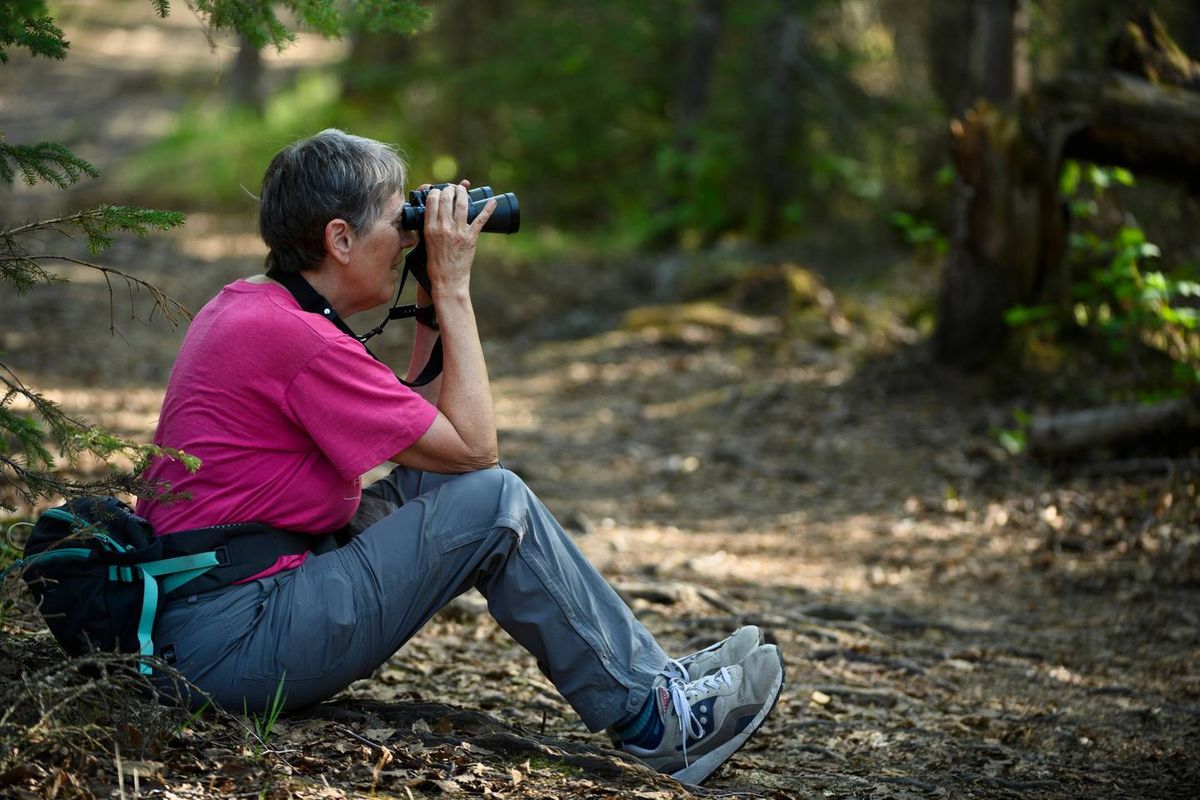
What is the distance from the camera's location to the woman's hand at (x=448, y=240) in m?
2.98

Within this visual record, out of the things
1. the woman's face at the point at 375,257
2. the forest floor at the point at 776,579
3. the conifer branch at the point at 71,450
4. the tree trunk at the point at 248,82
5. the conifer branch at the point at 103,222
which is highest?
the tree trunk at the point at 248,82

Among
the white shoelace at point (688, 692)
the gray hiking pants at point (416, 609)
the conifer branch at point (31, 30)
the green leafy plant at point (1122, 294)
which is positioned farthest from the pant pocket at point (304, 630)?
the green leafy plant at point (1122, 294)

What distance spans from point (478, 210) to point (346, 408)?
70 cm

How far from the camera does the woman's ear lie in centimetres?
287

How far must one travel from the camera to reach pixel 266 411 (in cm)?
277

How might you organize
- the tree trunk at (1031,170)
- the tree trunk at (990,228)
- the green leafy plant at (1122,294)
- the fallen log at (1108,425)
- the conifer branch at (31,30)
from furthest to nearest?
1. the tree trunk at (990,228)
2. the tree trunk at (1031,170)
3. the fallen log at (1108,425)
4. the green leafy plant at (1122,294)
5. the conifer branch at (31,30)

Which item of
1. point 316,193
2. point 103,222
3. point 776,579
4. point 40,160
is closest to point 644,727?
point 316,193

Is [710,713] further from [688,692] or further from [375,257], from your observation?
[375,257]

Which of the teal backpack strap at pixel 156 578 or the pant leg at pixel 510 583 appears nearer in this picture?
the teal backpack strap at pixel 156 578

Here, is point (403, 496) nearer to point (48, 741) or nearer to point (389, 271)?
point (389, 271)

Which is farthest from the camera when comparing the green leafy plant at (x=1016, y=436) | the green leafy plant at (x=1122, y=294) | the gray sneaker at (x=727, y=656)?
the green leafy plant at (x=1016, y=436)

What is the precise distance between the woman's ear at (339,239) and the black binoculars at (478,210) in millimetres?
157

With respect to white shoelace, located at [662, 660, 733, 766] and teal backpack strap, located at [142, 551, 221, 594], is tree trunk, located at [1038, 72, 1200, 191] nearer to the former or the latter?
white shoelace, located at [662, 660, 733, 766]

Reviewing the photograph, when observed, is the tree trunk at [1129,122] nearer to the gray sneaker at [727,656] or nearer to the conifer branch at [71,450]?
the gray sneaker at [727,656]
